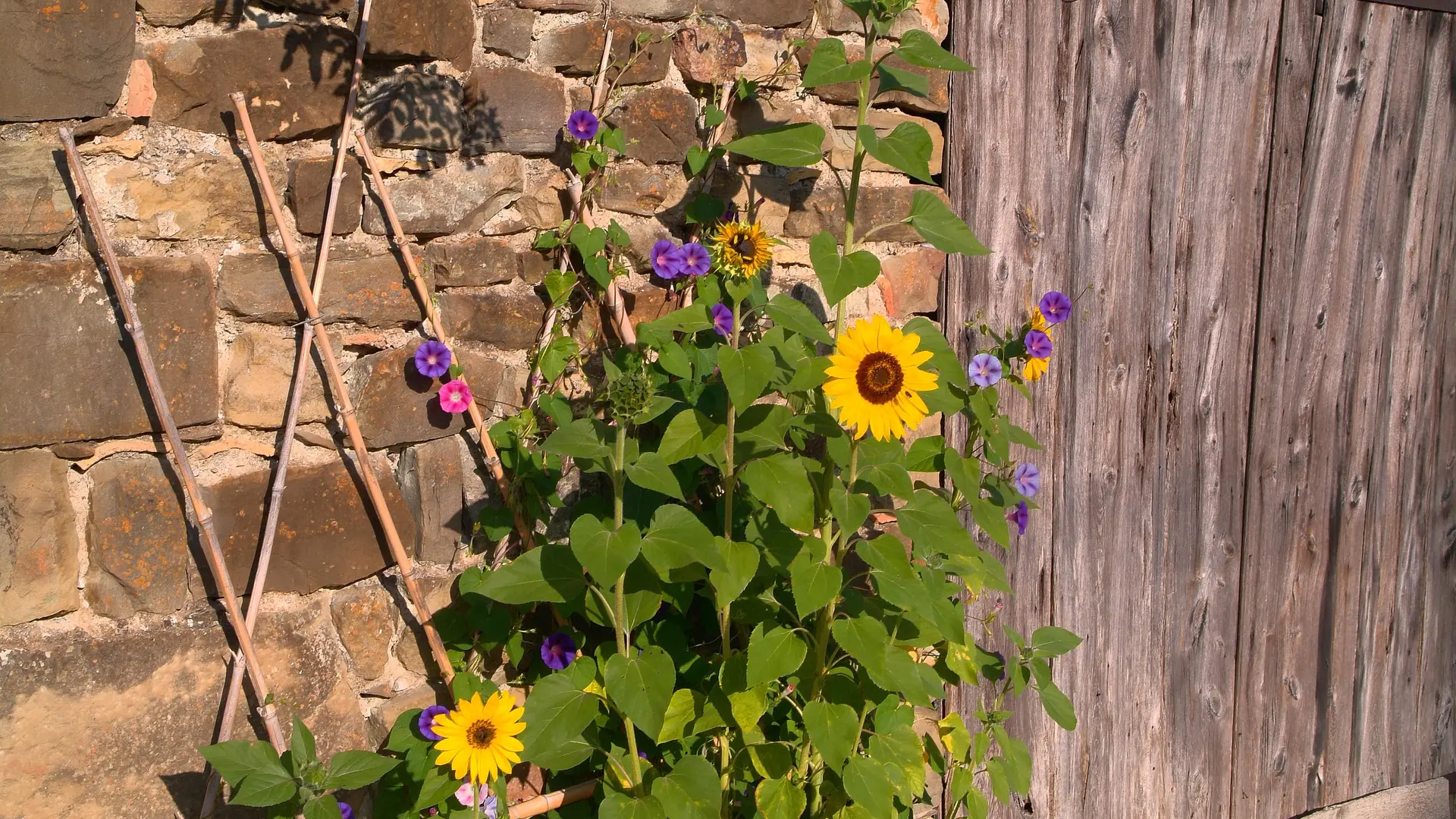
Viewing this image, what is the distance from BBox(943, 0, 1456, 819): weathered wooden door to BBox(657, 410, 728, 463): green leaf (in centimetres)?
81

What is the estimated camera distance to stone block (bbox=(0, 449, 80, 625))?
145cm

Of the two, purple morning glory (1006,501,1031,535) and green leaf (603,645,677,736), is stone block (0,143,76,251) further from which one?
purple morning glory (1006,501,1031,535)

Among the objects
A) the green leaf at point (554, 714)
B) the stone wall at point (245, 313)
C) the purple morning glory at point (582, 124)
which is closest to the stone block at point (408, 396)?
the stone wall at point (245, 313)

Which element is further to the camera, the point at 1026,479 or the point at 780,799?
the point at 1026,479

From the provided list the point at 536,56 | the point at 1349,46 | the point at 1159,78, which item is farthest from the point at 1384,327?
the point at 536,56

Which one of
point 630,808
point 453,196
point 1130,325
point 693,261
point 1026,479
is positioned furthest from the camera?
point 1130,325

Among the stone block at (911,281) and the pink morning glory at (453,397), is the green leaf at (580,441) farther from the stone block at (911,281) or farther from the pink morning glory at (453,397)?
the stone block at (911,281)

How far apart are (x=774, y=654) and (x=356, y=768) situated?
2.16 ft

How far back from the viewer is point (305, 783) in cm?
150

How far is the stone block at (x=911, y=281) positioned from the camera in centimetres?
210

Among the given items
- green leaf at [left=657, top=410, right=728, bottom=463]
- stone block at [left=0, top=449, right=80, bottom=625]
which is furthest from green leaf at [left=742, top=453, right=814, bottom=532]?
stone block at [left=0, top=449, right=80, bottom=625]

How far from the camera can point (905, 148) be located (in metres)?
1.66

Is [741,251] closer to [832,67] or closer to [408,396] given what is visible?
[832,67]

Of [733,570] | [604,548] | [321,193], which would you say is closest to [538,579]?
[604,548]
